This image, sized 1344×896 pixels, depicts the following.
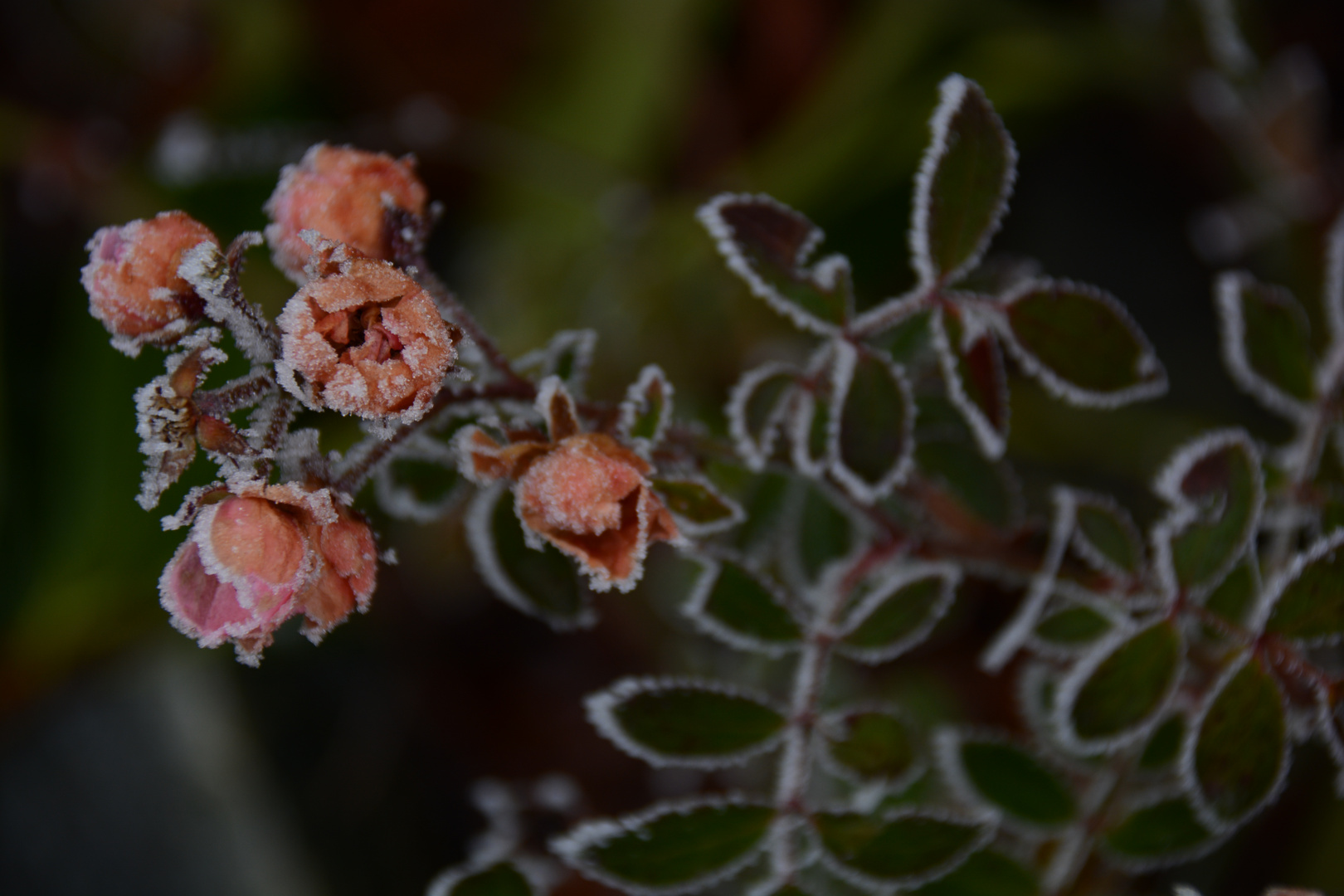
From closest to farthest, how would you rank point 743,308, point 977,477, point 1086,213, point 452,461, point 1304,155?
point 452,461
point 977,477
point 1304,155
point 743,308
point 1086,213

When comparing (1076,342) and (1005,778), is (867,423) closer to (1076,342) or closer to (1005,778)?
(1076,342)

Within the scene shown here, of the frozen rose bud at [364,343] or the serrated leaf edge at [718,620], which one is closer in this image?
the frozen rose bud at [364,343]

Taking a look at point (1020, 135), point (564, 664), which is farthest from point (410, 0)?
point (564, 664)

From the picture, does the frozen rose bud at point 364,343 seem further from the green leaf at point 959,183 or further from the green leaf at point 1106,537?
the green leaf at point 1106,537

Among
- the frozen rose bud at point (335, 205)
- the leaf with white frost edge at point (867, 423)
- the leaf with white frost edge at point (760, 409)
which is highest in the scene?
the frozen rose bud at point (335, 205)

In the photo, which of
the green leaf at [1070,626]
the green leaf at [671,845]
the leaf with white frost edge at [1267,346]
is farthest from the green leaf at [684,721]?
the leaf with white frost edge at [1267,346]

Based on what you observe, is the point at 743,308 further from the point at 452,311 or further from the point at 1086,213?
the point at 452,311

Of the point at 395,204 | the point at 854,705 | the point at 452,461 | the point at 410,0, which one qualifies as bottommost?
the point at 854,705

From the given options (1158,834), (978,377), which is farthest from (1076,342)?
(1158,834)
